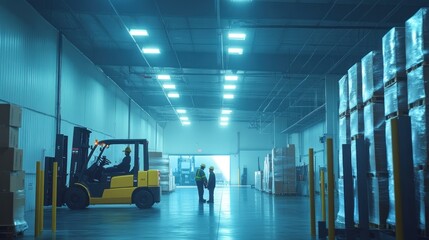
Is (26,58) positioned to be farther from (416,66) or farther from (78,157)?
(416,66)

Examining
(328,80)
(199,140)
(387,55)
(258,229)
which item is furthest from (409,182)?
(199,140)

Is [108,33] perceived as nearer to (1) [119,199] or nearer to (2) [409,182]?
(1) [119,199]

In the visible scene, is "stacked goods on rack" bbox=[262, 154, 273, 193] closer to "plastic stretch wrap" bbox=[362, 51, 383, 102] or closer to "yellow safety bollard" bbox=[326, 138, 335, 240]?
"plastic stretch wrap" bbox=[362, 51, 383, 102]

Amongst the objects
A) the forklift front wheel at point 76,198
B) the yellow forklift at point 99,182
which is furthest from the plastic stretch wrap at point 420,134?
the forklift front wheel at point 76,198

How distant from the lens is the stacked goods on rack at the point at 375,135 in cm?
715

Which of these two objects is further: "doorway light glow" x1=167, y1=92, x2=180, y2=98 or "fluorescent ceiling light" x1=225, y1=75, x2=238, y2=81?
"doorway light glow" x1=167, y1=92, x2=180, y2=98

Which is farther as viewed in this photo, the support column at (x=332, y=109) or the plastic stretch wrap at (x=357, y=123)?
the support column at (x=332, y=109)

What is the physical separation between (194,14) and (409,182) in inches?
405

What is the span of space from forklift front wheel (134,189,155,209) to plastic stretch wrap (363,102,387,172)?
9591mm

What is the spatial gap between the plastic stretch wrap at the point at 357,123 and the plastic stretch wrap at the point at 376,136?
1.15ft

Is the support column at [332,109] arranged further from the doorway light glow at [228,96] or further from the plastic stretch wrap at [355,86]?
the plastic stretch wrap at [355,86]

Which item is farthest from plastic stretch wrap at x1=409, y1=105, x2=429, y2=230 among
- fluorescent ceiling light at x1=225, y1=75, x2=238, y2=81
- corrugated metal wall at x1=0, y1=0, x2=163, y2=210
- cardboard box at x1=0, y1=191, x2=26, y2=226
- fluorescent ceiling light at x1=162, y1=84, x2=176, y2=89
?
fluorescent ceiling light at x1=162, y1=84, x2=176, y2=89

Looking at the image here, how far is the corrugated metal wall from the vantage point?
1315 centimetres

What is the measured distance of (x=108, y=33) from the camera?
60.1 feet
